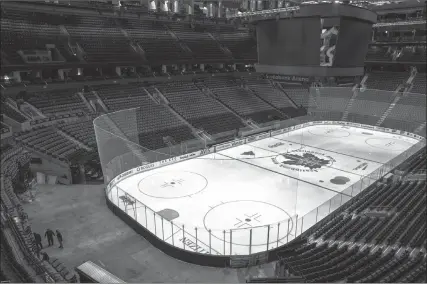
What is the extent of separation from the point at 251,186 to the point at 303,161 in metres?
5.02

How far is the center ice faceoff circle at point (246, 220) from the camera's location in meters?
10.2

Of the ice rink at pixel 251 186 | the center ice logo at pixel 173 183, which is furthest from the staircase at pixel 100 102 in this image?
the center ice logo at pixel 173 183

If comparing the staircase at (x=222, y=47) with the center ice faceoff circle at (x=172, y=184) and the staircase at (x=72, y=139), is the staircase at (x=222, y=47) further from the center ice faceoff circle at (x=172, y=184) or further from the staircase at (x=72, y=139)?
the center ice faceoff circle at (x=172, y=184)

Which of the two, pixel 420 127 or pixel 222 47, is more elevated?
pixel 222 47

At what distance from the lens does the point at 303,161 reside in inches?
714

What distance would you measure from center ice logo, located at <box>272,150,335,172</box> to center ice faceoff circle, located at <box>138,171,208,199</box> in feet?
16.4

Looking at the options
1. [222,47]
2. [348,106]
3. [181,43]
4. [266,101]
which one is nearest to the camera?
[348,106]

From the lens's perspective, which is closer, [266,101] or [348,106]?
[348,106]

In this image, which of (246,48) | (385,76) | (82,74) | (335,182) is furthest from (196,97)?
(385,76)

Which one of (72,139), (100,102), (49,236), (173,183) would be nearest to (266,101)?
(100,102)

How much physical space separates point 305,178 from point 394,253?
308 inches

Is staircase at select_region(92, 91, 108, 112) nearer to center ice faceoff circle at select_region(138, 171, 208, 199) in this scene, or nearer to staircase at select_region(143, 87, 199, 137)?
staircase at select_region(143, 87, 199, 137)

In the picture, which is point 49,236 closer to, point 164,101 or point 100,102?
point 100,102

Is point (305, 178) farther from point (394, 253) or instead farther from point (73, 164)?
point (73, 164)
